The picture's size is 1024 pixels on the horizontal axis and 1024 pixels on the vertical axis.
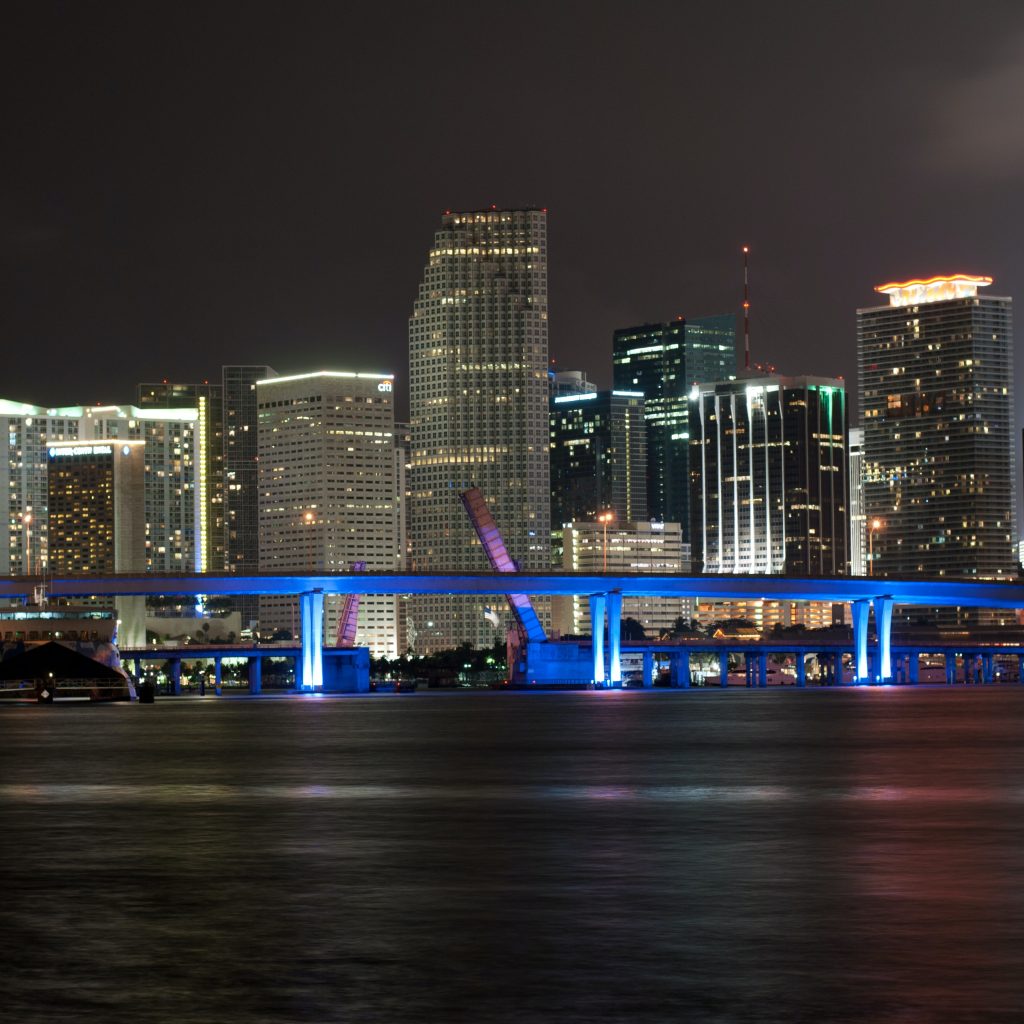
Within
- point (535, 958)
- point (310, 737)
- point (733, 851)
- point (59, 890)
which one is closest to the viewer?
point (535, 958)

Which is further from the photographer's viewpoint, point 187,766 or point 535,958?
point 187,766

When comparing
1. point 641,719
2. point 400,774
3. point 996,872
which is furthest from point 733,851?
point 641,719

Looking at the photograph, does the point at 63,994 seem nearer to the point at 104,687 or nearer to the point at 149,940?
the point at 149,940

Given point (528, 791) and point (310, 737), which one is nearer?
point (528, 791)

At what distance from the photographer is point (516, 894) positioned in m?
22.9

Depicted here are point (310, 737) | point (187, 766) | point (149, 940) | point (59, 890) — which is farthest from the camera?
point (310, 737)

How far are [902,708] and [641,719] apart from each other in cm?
2732

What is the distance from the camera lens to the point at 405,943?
62.8 feet

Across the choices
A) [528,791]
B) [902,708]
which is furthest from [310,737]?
[902,708]

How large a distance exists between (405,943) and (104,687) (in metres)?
143

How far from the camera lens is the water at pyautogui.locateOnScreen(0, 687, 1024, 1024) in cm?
1634

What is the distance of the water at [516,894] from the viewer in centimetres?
1634

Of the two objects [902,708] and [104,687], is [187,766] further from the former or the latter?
[104,687]

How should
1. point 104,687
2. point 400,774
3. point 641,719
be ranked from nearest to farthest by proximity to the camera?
point 400,774 → point 641,719 → point 104,687
